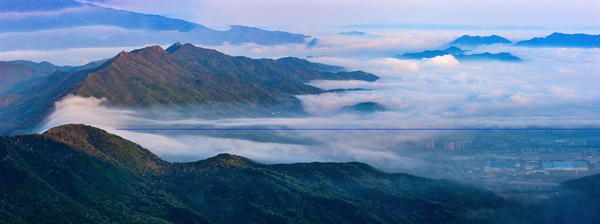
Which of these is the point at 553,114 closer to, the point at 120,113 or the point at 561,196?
the point at 561,196

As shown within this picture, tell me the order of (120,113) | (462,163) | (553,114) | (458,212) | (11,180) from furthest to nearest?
(553,114) < (120,113) < (462,163) < (458,212) < (11,180)

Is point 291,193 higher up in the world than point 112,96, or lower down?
lower down

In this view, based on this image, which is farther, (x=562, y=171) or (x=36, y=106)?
(x=36, y=106)

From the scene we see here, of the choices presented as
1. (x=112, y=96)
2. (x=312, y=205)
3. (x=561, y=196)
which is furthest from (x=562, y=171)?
(x=112, y=96)

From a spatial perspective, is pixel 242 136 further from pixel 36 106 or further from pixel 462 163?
pixel 36 106

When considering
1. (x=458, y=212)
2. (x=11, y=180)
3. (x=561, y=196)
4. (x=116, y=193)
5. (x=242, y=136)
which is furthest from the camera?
(x=242, y=136)

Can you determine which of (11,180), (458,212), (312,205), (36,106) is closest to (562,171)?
(458,212)
